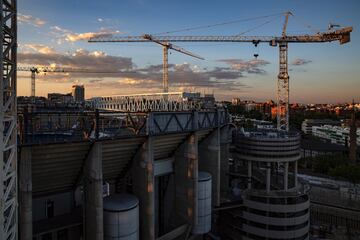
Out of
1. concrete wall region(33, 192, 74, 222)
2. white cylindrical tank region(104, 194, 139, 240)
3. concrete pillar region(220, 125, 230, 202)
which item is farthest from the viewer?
concrete pillar region(220, 125, 230, 202)

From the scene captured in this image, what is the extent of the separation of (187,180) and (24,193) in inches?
688

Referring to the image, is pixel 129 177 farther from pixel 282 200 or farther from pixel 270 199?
pixel 282 200

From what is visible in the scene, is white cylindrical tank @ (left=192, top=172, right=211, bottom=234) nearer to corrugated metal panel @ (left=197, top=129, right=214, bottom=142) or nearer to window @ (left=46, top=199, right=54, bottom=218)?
corrugated metal panel @ (left=197, top=129, right=214, bottom=142)

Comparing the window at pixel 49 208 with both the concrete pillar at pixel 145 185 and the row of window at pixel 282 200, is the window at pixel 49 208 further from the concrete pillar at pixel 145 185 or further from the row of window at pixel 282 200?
the row of window at pixel 282 200

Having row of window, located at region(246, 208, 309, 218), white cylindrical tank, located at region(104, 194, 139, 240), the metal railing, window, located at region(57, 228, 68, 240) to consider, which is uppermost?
the metal railing

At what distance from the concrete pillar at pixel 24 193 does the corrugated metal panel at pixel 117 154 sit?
5933 mm

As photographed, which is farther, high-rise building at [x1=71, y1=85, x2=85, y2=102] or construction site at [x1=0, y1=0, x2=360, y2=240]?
high-rise building at [x1=71, y1=85, x2=85, y2=102]

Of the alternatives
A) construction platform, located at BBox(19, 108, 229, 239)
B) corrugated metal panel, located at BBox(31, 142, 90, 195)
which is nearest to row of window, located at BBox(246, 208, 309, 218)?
construction platform, located at BBox(19, 108, 229, 239)

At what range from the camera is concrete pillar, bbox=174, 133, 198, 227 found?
3078 cm

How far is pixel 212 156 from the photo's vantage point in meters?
37.9

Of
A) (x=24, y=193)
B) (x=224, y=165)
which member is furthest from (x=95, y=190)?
(x=224, y=165)

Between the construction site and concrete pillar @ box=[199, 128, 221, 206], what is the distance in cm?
14

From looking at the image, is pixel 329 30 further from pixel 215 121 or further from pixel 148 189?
pixel 148 189

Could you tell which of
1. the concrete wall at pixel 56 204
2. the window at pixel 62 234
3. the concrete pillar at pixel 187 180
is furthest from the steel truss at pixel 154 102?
the window at pixel 62 234
